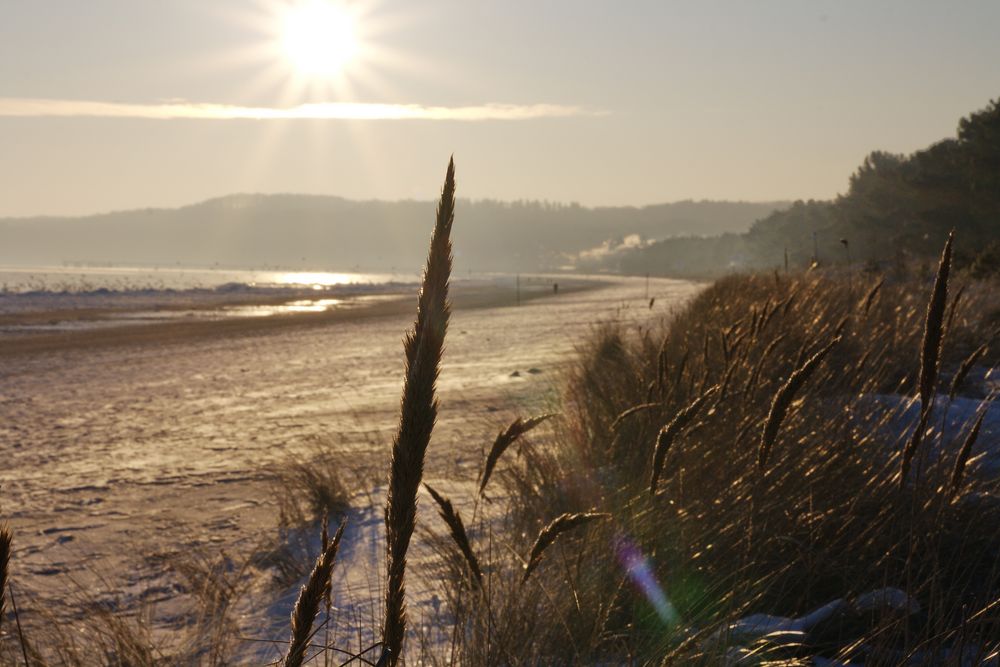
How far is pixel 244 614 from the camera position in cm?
374

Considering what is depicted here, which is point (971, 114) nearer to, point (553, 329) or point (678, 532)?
point (553, 329)

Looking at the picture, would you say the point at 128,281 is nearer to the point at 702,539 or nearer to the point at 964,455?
the point at 702,539

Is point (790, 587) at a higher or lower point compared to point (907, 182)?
lower

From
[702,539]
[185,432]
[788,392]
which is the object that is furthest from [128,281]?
[788,392]

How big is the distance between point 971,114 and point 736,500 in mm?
39607

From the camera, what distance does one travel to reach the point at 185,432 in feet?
31.0

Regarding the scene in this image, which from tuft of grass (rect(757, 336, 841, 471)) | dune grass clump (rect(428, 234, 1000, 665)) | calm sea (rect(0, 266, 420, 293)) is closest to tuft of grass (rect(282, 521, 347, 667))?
dune grass clump (rect(428, 234, 1000, 665))

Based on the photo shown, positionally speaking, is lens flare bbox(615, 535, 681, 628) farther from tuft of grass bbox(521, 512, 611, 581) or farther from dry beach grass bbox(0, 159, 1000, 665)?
tuft of grass bbox(521, 512, 611, 581)

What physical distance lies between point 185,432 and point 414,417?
357 inches

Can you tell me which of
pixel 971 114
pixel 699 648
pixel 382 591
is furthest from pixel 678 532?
pixel 971 114

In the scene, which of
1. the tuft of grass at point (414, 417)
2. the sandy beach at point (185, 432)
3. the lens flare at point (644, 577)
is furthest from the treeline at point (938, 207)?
the tuft of grass at point (414, 417)

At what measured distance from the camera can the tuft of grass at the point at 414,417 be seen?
1.15 m

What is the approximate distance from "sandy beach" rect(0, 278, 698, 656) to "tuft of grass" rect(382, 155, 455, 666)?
259 cm

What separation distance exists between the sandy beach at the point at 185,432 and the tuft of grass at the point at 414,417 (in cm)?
259
